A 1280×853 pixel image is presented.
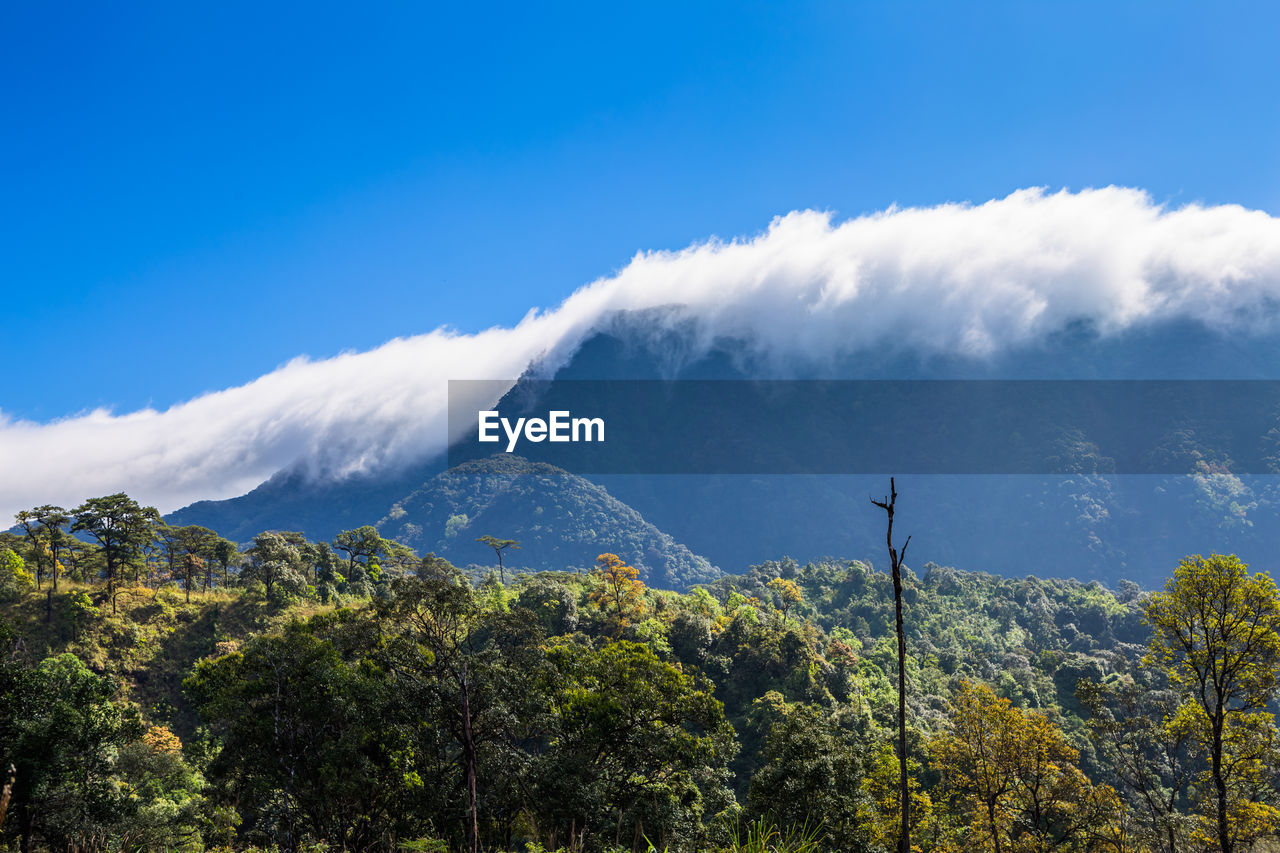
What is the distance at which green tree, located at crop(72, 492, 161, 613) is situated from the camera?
1838 inches

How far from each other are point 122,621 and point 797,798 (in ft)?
146

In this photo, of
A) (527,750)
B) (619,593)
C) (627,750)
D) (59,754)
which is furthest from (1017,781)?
(59,754)

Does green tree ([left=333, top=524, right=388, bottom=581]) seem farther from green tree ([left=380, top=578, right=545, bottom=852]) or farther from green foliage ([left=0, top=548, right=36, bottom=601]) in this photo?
green tree ([left=380, top=578, right=545, bottom=852])

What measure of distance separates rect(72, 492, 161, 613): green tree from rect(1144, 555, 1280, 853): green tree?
57.3 metres

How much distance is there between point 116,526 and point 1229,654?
6080 cm

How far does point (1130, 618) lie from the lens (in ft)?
338

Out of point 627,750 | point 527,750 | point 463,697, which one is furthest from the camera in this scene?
point 527,750

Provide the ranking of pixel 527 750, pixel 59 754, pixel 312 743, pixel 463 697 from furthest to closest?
pixel 527 750, pixel 312 743, pixel 463 697, pixel 59 754

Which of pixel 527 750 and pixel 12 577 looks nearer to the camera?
pixel 527 750

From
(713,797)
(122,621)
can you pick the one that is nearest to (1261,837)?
(713,797)

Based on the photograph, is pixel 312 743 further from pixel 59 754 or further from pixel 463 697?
pixel 59 754

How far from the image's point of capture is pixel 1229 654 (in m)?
19.1

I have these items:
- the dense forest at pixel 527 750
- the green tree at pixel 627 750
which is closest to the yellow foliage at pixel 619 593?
the dense forest at pixel 527 750

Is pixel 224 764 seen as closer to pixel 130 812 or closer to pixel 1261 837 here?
pixel 130 812
